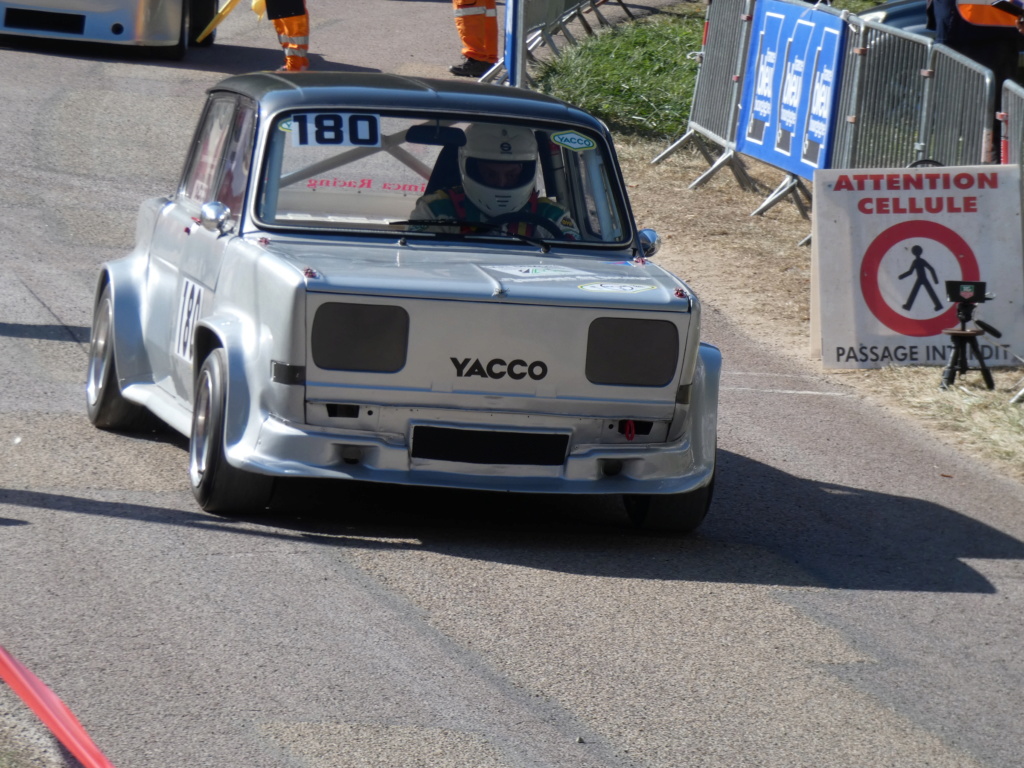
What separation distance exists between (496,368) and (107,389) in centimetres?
227

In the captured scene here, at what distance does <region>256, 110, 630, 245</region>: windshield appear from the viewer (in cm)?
660

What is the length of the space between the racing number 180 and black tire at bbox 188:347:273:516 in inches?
41.1

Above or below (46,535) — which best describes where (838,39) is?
above

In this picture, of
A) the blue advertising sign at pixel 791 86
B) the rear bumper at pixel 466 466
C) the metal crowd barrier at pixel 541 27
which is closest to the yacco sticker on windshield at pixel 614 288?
the rear bumper at pixel 466 466

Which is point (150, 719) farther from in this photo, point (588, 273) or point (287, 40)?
point (287, 40)

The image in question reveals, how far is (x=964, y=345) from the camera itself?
9.33 m

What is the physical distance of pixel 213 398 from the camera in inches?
237

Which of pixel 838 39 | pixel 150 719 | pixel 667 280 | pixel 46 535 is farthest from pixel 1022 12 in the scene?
pixel 150 719

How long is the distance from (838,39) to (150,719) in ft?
31.7

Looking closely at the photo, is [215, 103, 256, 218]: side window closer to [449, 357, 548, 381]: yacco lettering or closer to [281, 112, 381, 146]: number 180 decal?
[281, 112, 381, 146]: number 180 decal

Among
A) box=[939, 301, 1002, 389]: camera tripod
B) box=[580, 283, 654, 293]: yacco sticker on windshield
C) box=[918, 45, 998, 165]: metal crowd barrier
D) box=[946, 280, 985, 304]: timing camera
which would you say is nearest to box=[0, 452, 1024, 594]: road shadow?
box=[580, 283, 654, 293]: yacco sticker on windshield

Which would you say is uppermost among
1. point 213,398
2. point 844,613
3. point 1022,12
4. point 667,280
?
point 1022,12

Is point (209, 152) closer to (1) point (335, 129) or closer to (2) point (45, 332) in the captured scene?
(1) point (335, 129)

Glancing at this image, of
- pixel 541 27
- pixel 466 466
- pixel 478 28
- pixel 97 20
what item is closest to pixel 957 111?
pixel 466 466
